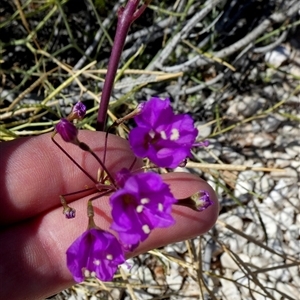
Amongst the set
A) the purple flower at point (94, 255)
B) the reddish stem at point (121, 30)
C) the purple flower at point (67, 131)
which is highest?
the reddish stem at point (121, 30)

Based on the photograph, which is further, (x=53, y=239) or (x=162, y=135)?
(x=53, y=239)


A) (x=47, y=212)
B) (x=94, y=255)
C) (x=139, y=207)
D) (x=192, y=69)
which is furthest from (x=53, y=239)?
(x=192, y=69)

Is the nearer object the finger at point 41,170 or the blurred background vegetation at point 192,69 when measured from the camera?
the finger at point 41,170

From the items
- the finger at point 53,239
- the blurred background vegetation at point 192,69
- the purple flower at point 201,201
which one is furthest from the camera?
the blurred background vegetation at point 192,69

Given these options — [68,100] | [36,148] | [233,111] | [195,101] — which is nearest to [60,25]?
[68,100]

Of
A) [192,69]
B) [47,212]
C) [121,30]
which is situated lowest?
[192,69]

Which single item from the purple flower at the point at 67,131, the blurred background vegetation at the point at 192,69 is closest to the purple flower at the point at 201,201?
the purple flower at the point at 67,131

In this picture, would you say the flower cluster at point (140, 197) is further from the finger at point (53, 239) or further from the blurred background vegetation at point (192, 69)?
the blurred background vegetation at point (192, 69)

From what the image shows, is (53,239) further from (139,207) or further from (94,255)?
(139,207)

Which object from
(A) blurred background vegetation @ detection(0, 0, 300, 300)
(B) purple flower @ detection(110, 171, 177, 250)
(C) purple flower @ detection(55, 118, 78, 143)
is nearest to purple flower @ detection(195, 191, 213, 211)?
(B) purple flower @ detection(110, 171, 177, 250)
